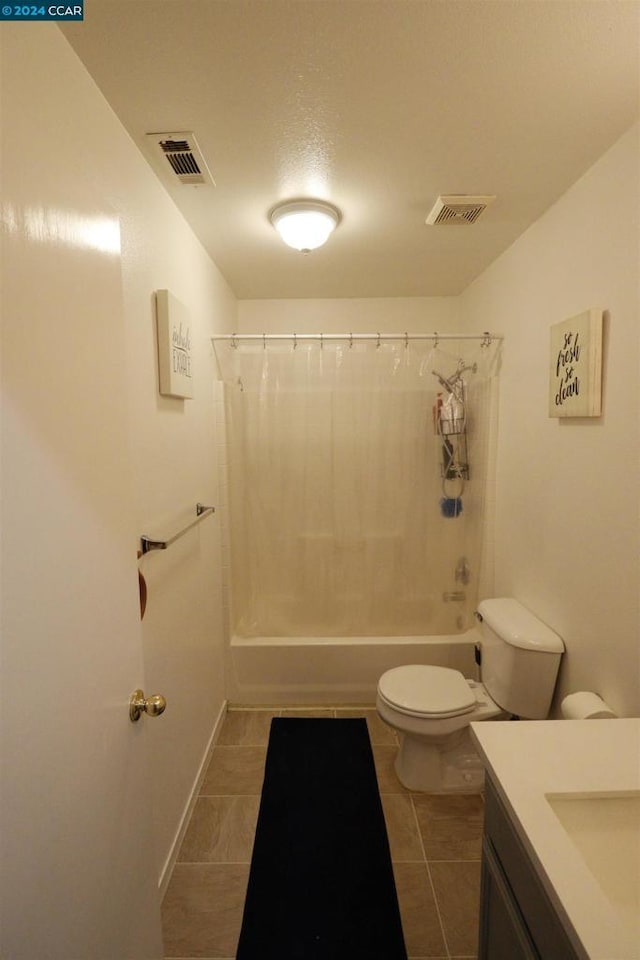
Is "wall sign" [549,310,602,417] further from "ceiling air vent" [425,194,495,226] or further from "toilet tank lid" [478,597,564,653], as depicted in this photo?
"toilet tank lid" [478,597,564,653]

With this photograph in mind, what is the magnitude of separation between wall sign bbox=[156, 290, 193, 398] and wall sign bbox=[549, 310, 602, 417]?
4.43ft

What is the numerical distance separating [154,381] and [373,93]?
39.0 inches

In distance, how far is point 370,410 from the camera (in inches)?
94.2

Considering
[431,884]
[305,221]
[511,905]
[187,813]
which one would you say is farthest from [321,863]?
[305,221]

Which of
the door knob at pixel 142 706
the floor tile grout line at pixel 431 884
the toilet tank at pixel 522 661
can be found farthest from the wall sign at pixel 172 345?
the floor tile grout line at pixel 431 884

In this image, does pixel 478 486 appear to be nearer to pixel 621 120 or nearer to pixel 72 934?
pixel 621 120

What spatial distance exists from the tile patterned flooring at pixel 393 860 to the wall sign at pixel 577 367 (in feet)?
5.40

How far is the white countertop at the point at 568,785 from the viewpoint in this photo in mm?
643

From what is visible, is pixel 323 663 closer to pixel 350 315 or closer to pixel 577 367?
pixel 577 367

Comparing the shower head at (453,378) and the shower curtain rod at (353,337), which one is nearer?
the shower curtain rod at (353,337)

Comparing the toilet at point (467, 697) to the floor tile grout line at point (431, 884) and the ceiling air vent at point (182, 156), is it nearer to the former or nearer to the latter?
the floor tile grout line at point (431, 884)

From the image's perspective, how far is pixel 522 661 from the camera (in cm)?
165

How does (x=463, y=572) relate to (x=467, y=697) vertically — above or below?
above

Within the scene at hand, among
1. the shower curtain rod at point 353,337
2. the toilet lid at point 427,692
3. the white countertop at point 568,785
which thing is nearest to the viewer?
the white countertop at point 568,785
